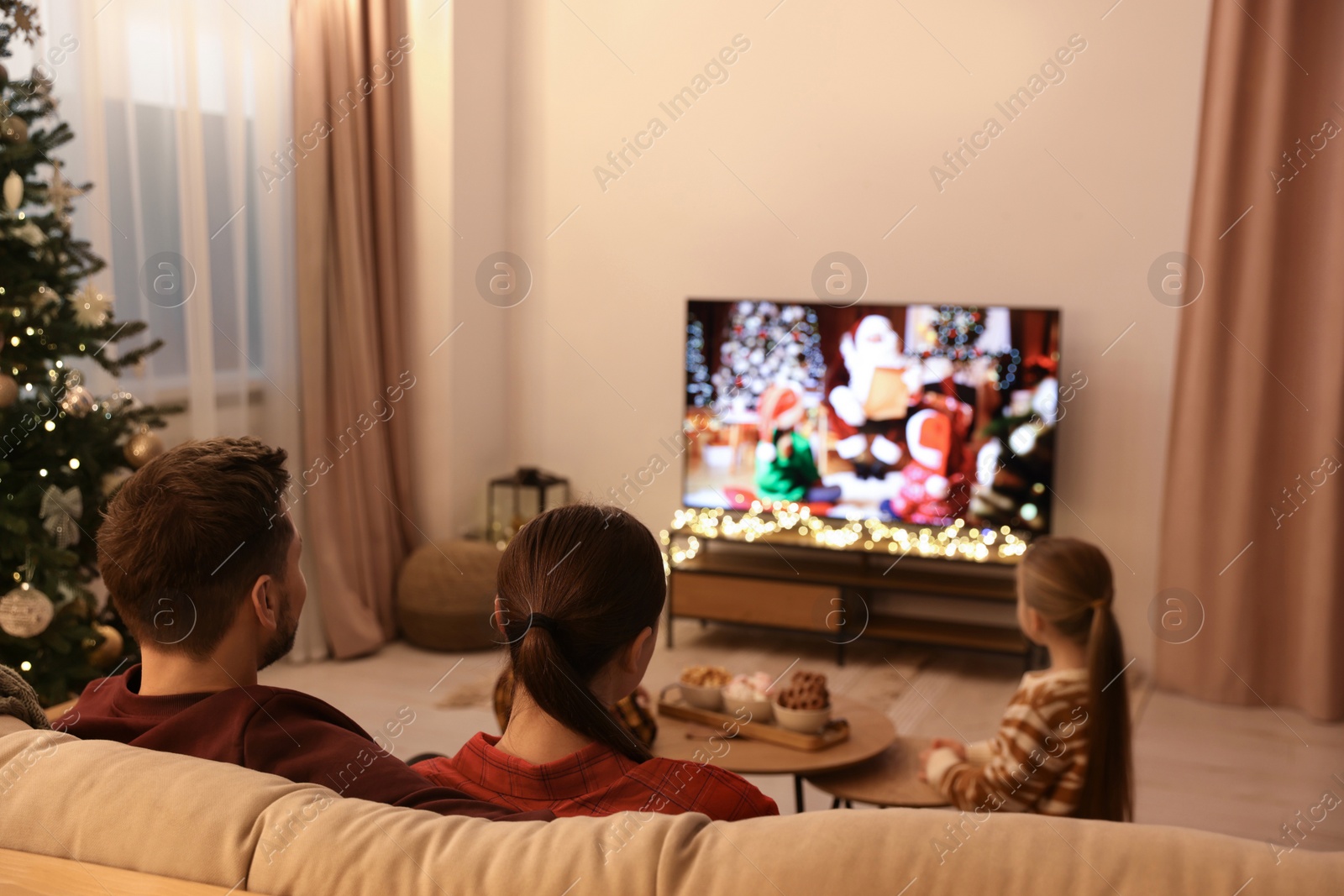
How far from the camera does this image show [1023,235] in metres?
4.32

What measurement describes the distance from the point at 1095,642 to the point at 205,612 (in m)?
1.54

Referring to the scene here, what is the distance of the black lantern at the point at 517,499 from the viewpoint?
4.92 m

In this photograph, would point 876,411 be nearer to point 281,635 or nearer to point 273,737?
point 281,635

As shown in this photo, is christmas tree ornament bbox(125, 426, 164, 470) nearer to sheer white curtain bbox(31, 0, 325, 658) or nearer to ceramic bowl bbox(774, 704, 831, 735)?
sheer white curtain bbox(31, 0, 325, 658)

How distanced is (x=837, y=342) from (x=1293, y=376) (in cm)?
158

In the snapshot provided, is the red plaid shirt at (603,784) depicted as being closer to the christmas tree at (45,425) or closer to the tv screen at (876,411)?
the christmas tree at (45,425)

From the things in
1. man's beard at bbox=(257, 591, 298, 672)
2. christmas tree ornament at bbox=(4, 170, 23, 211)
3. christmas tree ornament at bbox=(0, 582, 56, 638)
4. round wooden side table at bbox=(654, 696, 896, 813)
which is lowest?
round wooden side table at bbox=(654, 696, 896, 813)

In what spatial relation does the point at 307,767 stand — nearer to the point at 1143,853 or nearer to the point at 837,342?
the point at 1143,853

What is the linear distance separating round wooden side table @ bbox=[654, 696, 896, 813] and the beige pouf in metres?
2.03

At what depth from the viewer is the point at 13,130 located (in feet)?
9.13

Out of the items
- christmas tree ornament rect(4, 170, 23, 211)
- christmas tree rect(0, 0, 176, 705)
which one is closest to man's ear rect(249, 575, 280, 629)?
christmas tree rect(0, 0, 176, 705)

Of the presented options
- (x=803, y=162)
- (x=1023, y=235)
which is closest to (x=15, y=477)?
(x=803, y=162)

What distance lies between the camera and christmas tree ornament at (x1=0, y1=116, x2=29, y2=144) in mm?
2775

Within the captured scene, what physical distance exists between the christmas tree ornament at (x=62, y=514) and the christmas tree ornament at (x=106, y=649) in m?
0.26
